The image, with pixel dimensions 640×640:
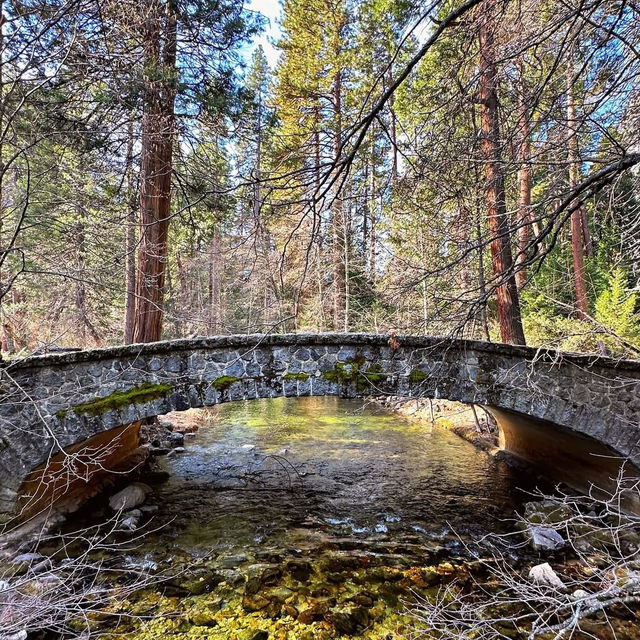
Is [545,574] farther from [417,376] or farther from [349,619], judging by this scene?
[417,376]

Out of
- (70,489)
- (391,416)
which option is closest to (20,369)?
(70,489)

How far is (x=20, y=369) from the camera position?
3953mm

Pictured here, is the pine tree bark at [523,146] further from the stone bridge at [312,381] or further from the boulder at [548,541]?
the boulder at [548,541]

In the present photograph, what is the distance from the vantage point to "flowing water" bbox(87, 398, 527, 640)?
10.7 ft

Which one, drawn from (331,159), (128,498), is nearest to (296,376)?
(128,498)

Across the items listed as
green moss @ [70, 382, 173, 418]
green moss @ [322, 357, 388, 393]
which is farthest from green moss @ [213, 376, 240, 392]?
green moss @ [322, 357, 388, 393]

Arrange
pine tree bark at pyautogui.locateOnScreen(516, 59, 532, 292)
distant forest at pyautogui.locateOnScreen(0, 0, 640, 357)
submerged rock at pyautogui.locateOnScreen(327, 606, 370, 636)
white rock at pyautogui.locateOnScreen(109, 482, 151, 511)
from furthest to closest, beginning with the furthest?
1. white rock at pyautogui.locateOnScreen(109, 482, 151, 511)
2. submerged rock at pyautogui.locateOnScreen(327, 606, 370, 636)
3. pine tree bark at pyautogui.locateOnScreen(516, 59, 532, 292)
4. distant forest at pyautogui.locateOnScreen(0, 0, 640, 357)

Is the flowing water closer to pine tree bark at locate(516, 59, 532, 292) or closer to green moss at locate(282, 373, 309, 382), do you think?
green moss at locate(282, 373, 309, 382)

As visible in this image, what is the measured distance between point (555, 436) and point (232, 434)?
618cm

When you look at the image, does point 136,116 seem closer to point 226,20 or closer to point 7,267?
point 226,20

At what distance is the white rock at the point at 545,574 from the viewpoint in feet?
11.3

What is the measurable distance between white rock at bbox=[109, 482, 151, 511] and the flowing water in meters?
0.29

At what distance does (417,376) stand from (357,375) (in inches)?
28.5

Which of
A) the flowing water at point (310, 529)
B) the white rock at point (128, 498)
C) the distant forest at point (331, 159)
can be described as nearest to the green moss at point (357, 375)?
the flowing water at point (310, 529)
